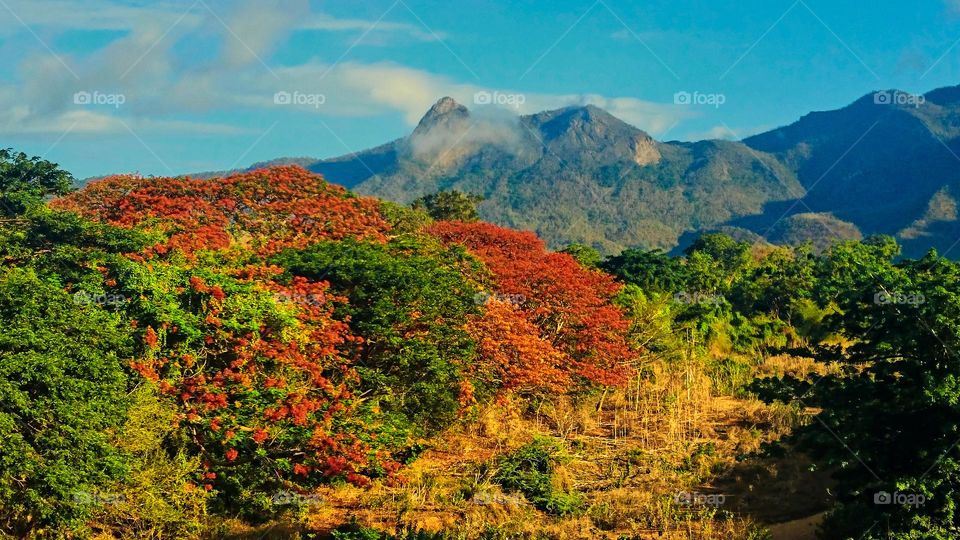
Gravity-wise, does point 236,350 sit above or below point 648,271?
below

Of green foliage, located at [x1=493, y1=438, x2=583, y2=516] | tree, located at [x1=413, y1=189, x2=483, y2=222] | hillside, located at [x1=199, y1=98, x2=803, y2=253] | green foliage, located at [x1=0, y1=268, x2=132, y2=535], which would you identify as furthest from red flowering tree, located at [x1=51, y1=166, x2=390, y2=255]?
hillside, located at [x1=199, y1=98, x2=803, y2=253]

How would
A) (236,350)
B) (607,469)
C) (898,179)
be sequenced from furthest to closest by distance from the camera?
(898,179)
(607,469)
(236,350)

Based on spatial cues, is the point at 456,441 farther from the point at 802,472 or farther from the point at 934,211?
the point at 934,211

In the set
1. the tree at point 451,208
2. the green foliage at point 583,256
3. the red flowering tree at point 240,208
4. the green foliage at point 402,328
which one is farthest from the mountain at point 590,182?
the green foliage at point 402,328

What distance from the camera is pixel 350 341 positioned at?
1391cm

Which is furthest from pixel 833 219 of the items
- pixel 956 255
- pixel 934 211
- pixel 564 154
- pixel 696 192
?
pixel 564 154

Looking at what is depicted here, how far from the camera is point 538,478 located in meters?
13.2

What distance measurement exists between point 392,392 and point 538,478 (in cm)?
275

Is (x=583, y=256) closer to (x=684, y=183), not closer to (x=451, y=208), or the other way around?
(x=451, y=208)

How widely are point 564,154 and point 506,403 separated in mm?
178991

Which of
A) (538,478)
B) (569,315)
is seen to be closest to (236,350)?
(538,478)

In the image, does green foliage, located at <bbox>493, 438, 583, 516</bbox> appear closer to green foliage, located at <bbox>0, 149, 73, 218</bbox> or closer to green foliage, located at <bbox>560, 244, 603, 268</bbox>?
green foliage, located at <bbox>560, 244, 603, 268</bbox>

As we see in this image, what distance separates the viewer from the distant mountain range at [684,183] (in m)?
136

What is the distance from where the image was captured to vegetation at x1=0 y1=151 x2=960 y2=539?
9.48 m
